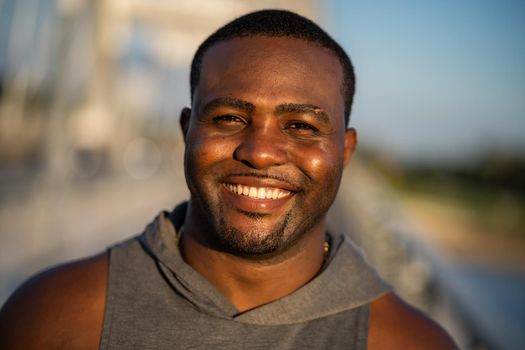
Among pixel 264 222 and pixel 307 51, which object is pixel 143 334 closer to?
pixel 264 222

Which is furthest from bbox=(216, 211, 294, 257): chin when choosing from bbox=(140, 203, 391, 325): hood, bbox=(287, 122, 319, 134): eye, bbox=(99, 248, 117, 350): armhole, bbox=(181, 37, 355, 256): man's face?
bbox=(99, 248, 117, 350): armhole

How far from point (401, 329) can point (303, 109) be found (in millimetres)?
812

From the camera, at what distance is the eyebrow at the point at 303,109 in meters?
2.04

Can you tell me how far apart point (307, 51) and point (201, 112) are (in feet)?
1.43

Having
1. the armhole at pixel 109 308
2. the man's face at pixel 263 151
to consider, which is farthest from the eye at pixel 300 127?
the armhole at pixel 109 308

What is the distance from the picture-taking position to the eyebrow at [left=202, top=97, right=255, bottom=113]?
2.05m

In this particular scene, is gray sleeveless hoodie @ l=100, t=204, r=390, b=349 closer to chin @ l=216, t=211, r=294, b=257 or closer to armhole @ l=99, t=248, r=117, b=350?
armhole @ l=99, t=248, r=117, b=350

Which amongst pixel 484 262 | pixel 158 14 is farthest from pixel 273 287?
pixel 484 262

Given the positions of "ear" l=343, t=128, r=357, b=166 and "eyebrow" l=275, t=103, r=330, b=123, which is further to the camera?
"ear" l=343, t=128, r=357, b=166

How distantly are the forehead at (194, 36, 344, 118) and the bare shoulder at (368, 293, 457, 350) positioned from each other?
0.71 metres

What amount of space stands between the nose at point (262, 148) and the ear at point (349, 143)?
1.42 ft

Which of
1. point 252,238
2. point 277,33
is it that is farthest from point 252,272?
Result: point 277,33

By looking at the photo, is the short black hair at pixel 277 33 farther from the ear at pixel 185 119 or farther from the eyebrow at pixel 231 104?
the eyebrow at pixel 231 104

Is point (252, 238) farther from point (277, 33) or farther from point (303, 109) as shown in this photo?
point (277, 33)
